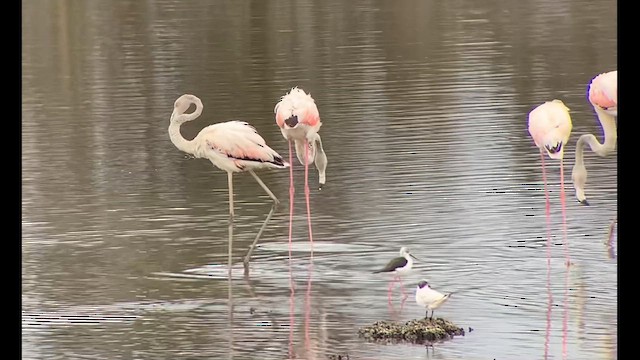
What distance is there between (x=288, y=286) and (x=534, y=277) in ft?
4.83

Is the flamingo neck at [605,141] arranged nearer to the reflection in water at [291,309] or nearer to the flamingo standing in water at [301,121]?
the flamingo standing in water at [301,121]

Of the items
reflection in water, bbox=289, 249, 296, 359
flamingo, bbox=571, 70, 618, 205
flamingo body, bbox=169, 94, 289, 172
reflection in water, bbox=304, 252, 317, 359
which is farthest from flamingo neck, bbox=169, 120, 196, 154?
flamingo, bbox=571, 70, 618, 205

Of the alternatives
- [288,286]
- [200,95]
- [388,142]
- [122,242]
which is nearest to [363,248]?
[288,286]

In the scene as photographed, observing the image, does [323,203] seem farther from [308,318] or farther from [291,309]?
[308,318]

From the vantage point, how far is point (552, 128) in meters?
9.85

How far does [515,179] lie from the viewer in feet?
39.3

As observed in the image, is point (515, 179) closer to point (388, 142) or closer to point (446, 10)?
point (388, 142)

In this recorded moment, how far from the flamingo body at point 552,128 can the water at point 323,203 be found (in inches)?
24.3

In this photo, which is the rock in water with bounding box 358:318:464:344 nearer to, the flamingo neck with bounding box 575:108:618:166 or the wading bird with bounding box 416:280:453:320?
the wading bird with bounding box 416:280:453:320

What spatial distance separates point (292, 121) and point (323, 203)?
1319mm

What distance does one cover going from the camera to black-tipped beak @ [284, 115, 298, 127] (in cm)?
1029

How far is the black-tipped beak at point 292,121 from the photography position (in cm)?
1029

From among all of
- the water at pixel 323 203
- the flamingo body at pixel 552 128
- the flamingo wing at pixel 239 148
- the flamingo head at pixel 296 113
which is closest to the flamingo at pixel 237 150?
the flamingo wing at pixel 239 148

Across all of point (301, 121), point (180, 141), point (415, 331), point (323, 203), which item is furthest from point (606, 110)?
point (415, 331)
